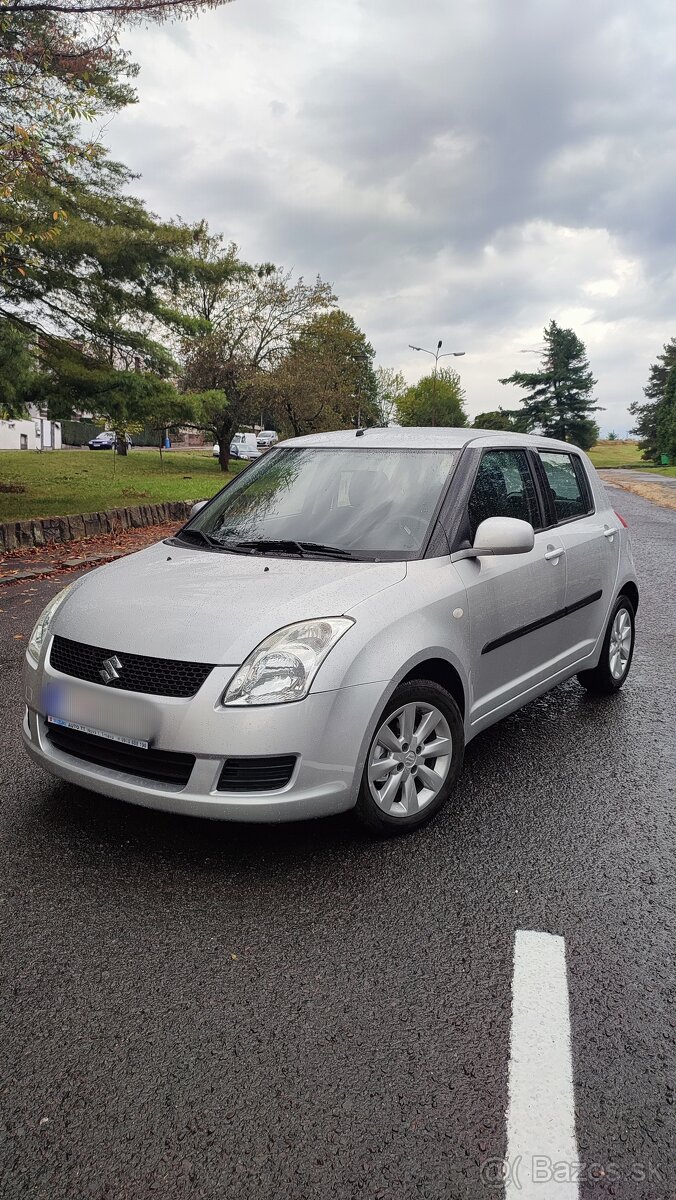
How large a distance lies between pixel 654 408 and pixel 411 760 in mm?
83610

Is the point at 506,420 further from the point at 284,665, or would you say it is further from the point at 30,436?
the point at 284,665

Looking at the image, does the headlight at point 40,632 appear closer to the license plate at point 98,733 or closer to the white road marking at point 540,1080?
the license plate at point 98,733

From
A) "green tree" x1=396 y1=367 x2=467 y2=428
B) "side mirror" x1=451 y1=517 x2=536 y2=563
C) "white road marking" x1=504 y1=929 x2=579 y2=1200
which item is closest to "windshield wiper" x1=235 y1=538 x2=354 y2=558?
"side mirror" x1=451 y1=517 x2=536 y2=563

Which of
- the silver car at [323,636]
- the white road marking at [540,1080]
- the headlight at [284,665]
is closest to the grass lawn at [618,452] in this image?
the silver car at [323,636]

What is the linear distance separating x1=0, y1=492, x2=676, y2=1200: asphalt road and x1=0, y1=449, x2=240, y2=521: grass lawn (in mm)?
10557

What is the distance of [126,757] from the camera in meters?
3.03

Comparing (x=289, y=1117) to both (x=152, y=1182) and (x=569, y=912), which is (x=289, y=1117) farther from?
(x=569, y=912)

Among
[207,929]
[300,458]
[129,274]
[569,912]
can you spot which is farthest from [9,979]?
[129,274]

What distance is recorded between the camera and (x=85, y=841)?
3238 millimetres

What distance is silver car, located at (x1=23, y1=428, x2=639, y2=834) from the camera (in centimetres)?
288

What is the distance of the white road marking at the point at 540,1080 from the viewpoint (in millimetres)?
1799

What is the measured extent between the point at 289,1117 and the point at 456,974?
28.5 inches

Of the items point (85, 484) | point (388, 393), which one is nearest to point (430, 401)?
point (388, 393)

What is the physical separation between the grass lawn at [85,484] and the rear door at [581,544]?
31.9 ft
